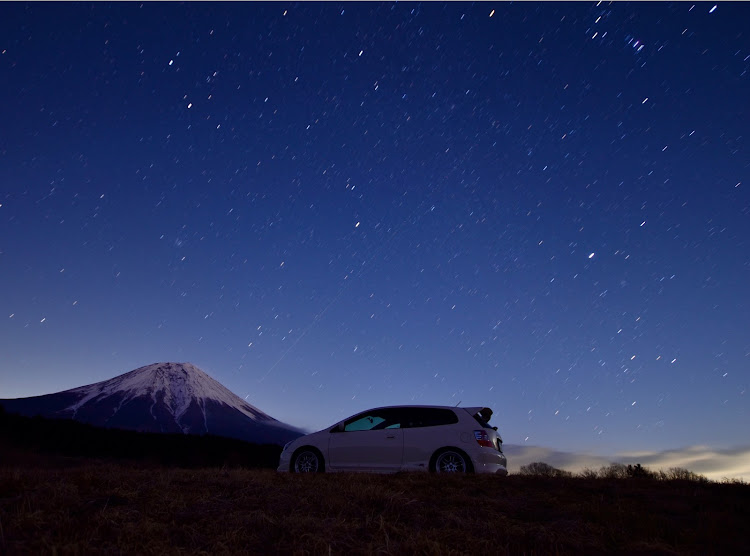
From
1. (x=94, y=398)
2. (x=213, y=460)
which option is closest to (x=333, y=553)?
(x=213, y=460)

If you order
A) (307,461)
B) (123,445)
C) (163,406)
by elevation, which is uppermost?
(163,406)

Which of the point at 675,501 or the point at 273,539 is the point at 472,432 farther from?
the point at 273,539

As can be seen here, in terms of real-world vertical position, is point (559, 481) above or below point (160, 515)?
above

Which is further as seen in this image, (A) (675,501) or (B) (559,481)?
(B) (559,481)

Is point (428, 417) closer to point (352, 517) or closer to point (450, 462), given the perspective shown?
point (450, 462)

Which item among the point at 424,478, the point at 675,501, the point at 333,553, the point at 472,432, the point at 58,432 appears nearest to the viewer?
the point at 333,553

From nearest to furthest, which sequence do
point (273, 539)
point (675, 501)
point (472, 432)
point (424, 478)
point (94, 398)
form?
1. point (273, 539)
2. point (675, 501)
3. point (424, 478)
4. point (472, 432)
5. point (94, 398)

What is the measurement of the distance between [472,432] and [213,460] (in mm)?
39999

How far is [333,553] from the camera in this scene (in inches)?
187

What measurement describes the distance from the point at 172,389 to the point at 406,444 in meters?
166

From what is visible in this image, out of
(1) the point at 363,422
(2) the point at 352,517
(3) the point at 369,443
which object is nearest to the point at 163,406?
(1) the point at 363,422

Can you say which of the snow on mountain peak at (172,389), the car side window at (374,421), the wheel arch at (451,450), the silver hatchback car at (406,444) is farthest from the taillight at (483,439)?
the snow on mountain peak at (172,389)

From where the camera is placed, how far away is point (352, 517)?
19.7ft

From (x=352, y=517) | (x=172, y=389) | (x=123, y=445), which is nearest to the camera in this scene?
(x=352, y=517)
